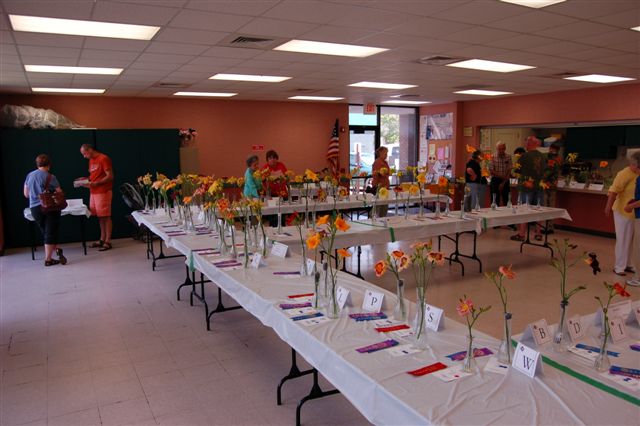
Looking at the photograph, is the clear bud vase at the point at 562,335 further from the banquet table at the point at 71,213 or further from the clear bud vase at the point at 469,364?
the banquet table at the point at 71,213

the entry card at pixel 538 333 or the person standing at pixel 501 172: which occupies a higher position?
the person standing at pixel 501 172

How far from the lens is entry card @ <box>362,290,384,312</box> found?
257cm

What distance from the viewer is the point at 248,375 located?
3441 millimetres

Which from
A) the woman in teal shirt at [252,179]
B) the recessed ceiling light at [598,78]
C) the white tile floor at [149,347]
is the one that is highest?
the recessed ceiling light at [598,78]

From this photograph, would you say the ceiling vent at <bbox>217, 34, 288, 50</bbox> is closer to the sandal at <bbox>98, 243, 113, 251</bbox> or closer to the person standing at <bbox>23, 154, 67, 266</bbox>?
the person standing at <bbox>23, 154, 67, 266</bbox>

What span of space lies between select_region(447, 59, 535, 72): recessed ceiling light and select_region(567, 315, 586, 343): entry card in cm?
473

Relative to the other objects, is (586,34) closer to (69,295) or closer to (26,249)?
(69,295)

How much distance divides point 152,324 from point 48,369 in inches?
39.5

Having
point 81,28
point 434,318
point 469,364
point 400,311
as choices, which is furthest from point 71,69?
point 469,364

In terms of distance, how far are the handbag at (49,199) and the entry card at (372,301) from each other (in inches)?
224

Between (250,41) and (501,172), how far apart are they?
595cm

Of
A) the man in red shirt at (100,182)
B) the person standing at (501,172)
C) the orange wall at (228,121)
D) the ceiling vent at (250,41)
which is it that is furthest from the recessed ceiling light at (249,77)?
the person standing at (501,172)

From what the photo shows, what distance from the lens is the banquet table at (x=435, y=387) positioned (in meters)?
1.58

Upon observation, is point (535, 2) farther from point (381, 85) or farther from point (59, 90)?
point (59, 90)
